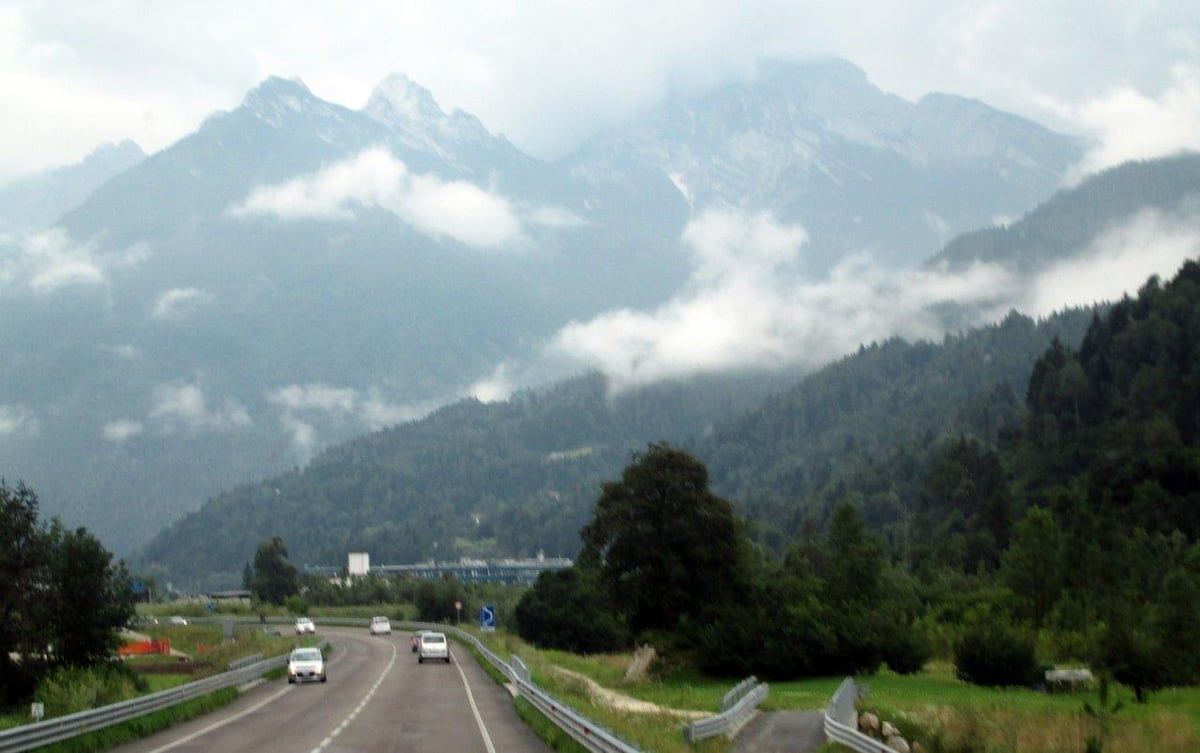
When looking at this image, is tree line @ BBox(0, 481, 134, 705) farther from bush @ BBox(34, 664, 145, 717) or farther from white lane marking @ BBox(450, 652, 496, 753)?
white lane marking @ BBox(450, 652, 496, 753)

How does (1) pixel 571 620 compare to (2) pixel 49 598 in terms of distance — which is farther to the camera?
(1) pixel 571 620

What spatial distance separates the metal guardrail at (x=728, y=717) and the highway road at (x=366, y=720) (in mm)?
3571

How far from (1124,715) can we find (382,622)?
88.9 metres

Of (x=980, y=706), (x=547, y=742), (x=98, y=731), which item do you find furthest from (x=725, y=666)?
(x=98, y=731)

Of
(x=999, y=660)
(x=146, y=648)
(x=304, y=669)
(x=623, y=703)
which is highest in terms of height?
(x=146, y=648)

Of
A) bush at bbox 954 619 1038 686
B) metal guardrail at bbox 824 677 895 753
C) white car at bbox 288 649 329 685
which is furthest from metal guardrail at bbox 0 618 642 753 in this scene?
bush at bbox 954 619 1038 686

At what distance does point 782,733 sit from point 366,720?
11366 mm

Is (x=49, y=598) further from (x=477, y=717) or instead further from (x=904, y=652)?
(x=904, y=652)

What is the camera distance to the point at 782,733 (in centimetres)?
3453

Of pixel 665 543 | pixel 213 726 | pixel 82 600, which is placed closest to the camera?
pixel 213 726

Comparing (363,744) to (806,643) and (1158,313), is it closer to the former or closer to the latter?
(806,643)

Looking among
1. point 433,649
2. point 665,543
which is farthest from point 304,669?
point 665,543

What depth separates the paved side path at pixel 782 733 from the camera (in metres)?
31.3

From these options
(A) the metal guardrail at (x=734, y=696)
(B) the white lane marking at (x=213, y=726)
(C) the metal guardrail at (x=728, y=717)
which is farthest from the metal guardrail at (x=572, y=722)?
(B) the white lane marking at (x=213, y=726)
